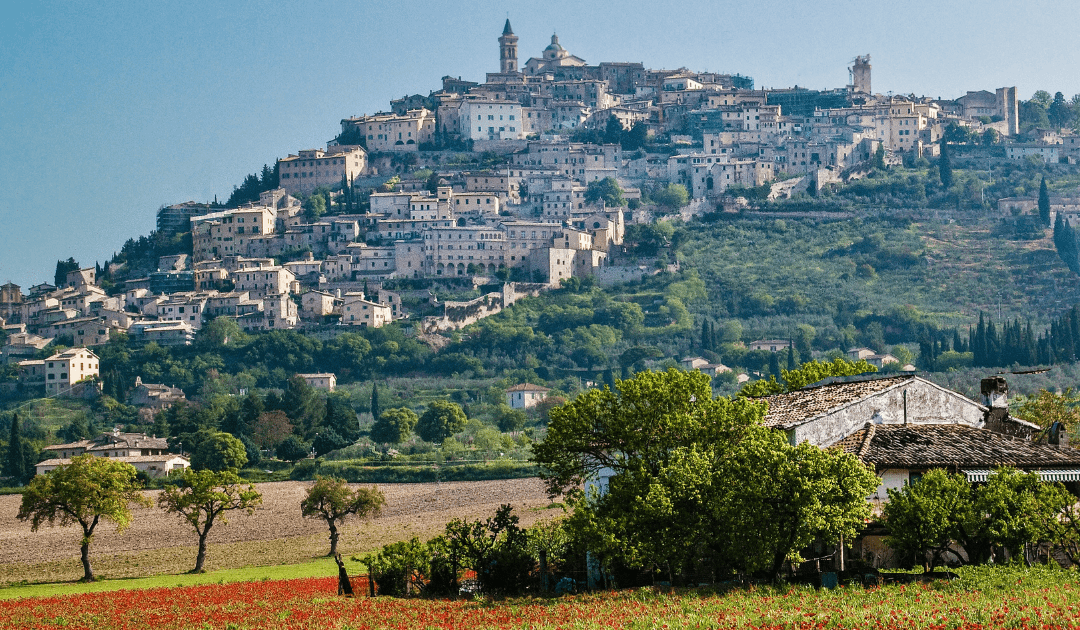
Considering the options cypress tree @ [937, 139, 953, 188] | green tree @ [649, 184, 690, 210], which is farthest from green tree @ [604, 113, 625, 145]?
cypress tree @ [937, 139, 953, 188]

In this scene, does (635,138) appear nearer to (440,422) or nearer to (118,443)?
(440,422)

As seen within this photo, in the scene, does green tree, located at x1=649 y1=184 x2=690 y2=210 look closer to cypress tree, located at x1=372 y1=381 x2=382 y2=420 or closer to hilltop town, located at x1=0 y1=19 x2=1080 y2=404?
hilltop town, located at x1=0 y1=19 x2=1080 y2=404

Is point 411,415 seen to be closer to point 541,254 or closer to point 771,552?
point 541,254

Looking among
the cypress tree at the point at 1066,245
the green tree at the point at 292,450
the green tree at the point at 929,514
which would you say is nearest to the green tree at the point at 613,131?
the cypress tree at the point at 1066,245

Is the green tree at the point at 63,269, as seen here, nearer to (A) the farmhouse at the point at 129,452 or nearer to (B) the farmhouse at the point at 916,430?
(A) the farmhouse at the point at 129,452

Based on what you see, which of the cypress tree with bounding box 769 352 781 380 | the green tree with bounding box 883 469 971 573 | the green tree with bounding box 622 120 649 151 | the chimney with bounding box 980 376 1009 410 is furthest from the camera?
the green tree with bounding box 622 120 649 151

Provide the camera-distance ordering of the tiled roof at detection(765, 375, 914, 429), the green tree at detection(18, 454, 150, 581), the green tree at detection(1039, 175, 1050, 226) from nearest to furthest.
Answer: the tiled roof at detection(765, 375, 914, 429) < the green tree at detection(18, 454, 150, 581) < the green tree at detection(1039, 175, 1050, 226)

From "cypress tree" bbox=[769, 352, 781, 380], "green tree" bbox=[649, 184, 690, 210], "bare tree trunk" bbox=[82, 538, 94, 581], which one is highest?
"green tree" bbox=[649, 184, 690, 210]
